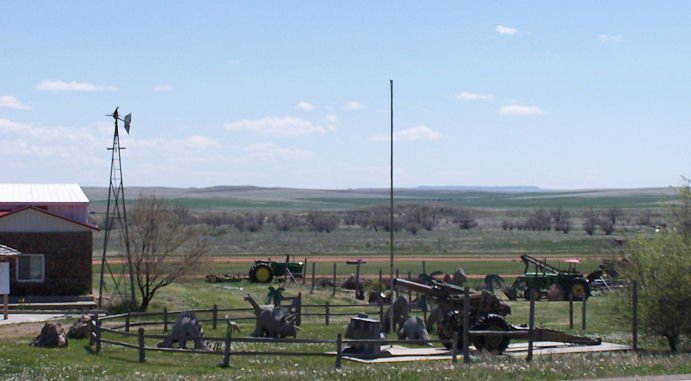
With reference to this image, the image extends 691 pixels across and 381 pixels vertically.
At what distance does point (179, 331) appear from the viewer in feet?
→ 88.8

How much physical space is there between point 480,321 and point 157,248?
19.1 metres

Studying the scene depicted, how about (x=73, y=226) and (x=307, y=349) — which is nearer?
(x=307, y=349)

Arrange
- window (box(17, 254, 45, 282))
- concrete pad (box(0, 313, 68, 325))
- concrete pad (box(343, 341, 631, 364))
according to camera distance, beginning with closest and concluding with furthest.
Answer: concrete pad (box(343, 341, 631, 364))
concrete pad (box(0, 313, 68, 325))
window (box(17, 254, 45, 282))

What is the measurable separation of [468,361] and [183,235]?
22.5 metres

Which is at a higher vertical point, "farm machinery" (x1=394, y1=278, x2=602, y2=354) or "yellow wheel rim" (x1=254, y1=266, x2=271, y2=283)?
"farm machinery" (x1=394, y1=278, x2=602, y2=354)

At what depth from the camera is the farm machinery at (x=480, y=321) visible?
2639 cm

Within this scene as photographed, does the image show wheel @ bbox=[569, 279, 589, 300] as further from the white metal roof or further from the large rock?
the large rock

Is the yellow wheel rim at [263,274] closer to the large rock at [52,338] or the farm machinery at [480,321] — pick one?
the farm machinery at [480,321]

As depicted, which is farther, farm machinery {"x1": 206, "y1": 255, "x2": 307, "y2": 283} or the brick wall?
farm machinery {"x1": 206, "y1": 255, "x2": 307, "y2": 283}

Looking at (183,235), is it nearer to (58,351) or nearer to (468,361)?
(58,351)

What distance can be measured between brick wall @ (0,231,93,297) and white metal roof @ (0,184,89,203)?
10.8 feet

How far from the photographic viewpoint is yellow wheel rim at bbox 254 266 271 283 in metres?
52.2

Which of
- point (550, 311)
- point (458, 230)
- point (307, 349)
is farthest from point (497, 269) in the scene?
point (458, 230)

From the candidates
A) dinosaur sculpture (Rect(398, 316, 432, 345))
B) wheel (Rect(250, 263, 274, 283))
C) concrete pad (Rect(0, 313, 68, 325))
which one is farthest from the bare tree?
dinosaur sculpture (Rect(398, 316, 432, 345))
